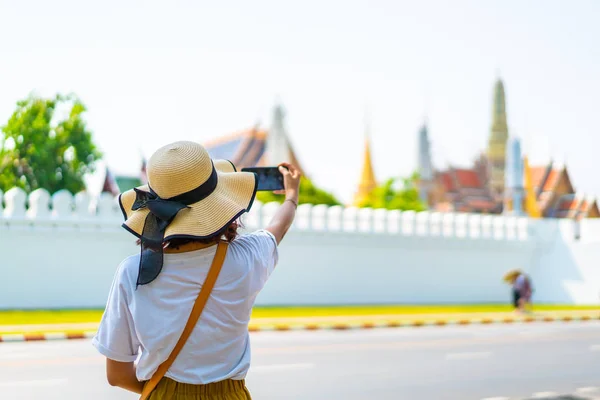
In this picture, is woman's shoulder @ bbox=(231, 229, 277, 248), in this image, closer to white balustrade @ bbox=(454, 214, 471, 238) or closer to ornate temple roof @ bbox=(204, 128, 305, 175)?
white balustrade @ bbox=(454, 214, 471, 238)

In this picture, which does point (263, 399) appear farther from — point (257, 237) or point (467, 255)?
point (467, 255)

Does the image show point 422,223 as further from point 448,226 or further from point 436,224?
point 448,226

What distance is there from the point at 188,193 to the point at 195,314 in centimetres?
40

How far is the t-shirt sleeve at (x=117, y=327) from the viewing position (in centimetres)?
282

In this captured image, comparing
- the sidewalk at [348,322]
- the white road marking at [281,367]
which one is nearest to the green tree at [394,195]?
the sidewalk at [348,322]

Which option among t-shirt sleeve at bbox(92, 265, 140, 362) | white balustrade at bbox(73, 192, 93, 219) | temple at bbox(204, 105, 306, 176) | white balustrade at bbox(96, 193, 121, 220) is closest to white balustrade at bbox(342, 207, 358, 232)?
white balustrade at bbox(96, 193, 121, 220)

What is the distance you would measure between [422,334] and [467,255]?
41.1 feet

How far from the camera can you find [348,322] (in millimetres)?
18641

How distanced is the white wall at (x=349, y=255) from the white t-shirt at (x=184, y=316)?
19.2 metres

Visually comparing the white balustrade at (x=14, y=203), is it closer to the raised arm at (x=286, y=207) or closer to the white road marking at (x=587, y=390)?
the white road marking at (x=587, y=390)

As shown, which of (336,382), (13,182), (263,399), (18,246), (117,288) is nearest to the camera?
(117,288)

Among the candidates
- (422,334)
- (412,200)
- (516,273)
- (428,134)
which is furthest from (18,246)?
(428,134)

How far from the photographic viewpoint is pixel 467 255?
29141 mm

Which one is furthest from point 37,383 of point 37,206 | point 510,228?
point 510,228
